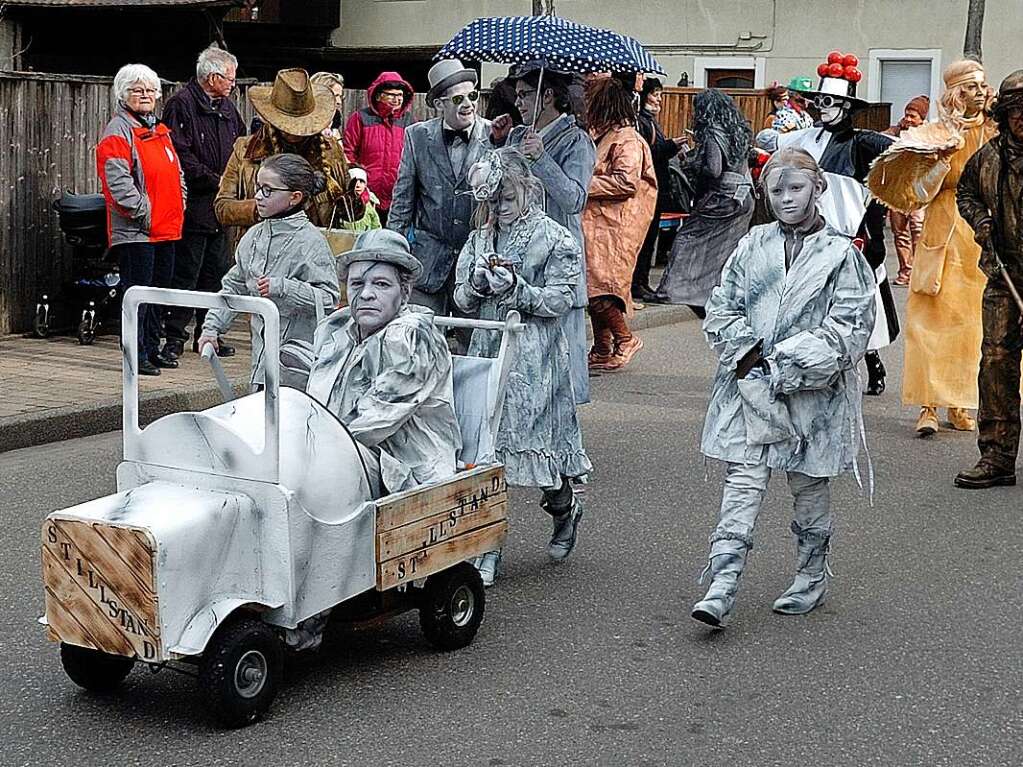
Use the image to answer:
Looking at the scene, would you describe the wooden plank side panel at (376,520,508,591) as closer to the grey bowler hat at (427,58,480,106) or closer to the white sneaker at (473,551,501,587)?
the white sneaker at (473,551,501,587)

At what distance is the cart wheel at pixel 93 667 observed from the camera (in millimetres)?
4918

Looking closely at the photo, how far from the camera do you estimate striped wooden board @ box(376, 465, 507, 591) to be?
17.0 feet

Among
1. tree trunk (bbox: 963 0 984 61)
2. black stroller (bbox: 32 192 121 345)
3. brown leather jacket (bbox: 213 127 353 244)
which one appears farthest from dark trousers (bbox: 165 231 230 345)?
tree trunk (bbox: 963 0 984 61)

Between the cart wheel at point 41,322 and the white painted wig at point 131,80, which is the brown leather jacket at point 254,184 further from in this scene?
the cart wheel at point 41,322

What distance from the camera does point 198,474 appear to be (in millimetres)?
4902

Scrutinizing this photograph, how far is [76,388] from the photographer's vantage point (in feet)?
32.5

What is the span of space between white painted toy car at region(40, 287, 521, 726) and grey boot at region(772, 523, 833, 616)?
4.62 feet

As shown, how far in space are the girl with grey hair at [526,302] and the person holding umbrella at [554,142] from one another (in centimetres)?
69

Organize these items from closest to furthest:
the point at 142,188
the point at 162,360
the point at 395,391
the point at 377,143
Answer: the point at 395,391
the point at 142,188
the point at 162,360
the point at 377,143

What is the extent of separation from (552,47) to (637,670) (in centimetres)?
339

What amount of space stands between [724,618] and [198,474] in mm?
1901

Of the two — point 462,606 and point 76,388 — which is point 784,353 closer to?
point 462,606

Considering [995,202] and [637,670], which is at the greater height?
[995,202]

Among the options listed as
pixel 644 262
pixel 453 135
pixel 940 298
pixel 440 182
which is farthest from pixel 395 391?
pixel 644 262
